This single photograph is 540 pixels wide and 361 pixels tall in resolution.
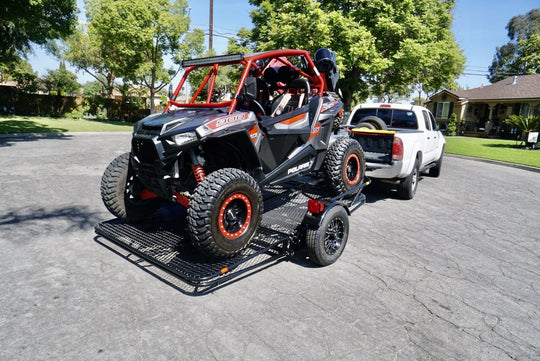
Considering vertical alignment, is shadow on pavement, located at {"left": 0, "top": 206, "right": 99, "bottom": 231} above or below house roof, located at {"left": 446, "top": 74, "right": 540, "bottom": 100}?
below

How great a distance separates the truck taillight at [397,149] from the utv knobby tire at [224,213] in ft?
12.8

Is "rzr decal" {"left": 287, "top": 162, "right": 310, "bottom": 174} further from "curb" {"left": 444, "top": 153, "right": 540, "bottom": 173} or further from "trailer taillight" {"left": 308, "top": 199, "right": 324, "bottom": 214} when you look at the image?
"curb" {"left": 444, "top": 153, "right": 540, "bottom": 173}

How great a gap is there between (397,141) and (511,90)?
3472 cm

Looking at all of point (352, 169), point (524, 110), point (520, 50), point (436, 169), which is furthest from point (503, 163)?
point (520, 50)

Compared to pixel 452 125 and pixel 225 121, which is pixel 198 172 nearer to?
pixel 225 121

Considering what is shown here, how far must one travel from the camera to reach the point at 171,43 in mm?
25656

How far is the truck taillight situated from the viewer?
6553mm

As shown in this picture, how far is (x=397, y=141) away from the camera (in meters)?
6.59

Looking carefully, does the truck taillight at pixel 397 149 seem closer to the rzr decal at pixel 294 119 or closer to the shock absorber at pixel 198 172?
the rzr decal at pixel 294 119

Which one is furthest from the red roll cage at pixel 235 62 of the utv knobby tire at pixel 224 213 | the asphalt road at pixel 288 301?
the asphalt road at pixel 288 301

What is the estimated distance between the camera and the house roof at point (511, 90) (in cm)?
3110

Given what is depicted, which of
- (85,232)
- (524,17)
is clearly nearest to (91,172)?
(85,232)

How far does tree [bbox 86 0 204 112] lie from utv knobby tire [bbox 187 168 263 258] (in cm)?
2367

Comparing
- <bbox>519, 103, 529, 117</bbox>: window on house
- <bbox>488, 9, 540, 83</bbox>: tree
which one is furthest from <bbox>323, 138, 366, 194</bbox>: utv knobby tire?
<bbox>488, 9, 540, 83</bbox>: tree
